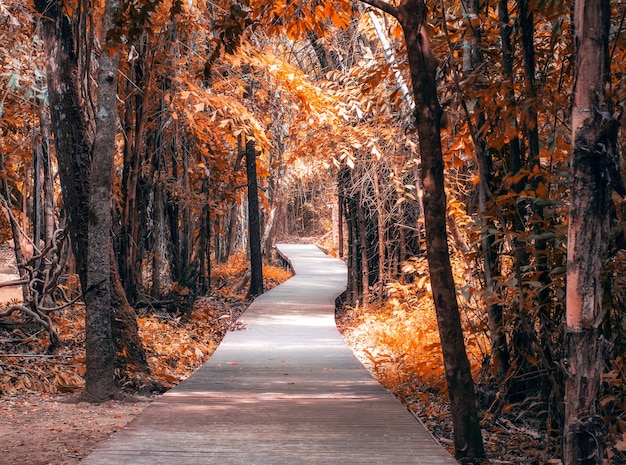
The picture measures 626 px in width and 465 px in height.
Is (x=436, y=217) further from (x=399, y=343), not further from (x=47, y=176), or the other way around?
(x=47, y=176)

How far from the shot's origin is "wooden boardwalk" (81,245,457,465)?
538 cm

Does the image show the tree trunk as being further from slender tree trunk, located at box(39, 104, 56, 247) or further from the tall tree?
slender tree trunk, located at box(39, 104, 56, 247)

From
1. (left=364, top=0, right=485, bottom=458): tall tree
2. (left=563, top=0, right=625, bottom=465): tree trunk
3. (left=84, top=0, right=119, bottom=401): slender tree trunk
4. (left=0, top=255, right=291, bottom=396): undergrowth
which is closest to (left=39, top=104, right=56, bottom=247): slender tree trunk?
(left=0, top=255, right=291, bottom=396): undergrowth

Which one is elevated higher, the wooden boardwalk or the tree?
the tree

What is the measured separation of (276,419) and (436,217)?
2.27m

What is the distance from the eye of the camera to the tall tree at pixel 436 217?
18.6 ft

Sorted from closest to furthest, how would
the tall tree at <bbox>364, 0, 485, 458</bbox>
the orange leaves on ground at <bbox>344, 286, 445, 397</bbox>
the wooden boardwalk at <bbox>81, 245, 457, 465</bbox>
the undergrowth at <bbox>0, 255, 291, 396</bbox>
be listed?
the wooden boardwalk at <bbox>81, 245, 457, 465</bbox> → the tall tree at <bbox>364, 0, 485, 458</bbox> → the undergrowth at <bbox>0, 255, 291, 396</bbox> → the orange leaves on ground at <bbox>344, 286, 445, 397</bbox>

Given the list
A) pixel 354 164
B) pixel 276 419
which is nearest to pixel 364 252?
pixel 354 164

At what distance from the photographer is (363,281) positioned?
59.0 ft

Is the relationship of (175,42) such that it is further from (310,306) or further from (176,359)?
(310,306)

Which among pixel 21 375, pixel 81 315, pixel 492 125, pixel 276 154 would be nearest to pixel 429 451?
pixel 492 125

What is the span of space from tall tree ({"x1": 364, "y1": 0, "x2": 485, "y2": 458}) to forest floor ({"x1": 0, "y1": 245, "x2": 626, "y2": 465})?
493mm

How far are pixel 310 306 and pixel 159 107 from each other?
571 centimetres

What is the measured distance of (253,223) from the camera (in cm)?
2005
